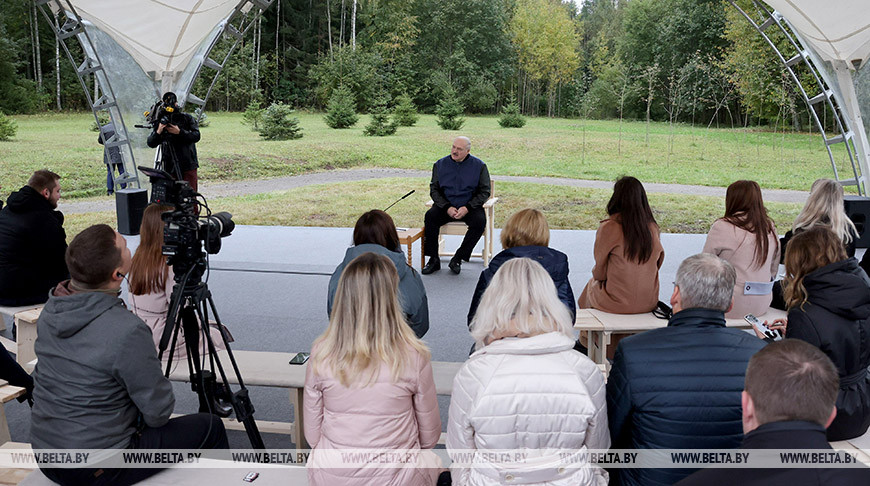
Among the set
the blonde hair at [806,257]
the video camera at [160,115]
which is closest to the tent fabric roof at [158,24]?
the video camera at [160,115]

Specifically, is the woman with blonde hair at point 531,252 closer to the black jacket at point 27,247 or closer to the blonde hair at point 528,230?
the blonde hair at point 528,230

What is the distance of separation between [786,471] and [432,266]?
210 inches

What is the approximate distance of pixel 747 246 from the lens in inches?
145

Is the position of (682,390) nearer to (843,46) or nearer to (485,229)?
(485,229)

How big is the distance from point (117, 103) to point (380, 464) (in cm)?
632

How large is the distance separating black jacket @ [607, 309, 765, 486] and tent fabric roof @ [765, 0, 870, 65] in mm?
4729

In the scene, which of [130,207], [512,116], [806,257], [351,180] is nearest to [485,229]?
[130,207]

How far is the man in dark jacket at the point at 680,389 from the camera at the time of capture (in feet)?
6.15

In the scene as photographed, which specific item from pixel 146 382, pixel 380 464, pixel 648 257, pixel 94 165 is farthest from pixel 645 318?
pixel 94 165

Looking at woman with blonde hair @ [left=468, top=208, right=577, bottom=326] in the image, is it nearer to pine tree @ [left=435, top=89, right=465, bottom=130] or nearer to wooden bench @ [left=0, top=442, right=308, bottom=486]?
wooden bench @ [left=0, top=442, right=308, bottom=486]

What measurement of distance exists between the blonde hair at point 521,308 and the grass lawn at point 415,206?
833 cm

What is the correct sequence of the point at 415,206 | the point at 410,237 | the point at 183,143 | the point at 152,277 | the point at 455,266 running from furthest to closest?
1. the point at 415,206
2. the point at 183,143
3. the point at 455,266
4. the point at 410,237
5. the point at 152,277

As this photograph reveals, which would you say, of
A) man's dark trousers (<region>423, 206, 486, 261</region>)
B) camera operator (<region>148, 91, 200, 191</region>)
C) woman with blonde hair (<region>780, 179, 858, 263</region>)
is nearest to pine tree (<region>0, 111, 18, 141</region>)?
camera operator (<region>148, 91, 200, 191</region>)

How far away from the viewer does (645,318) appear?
3.65 metres
